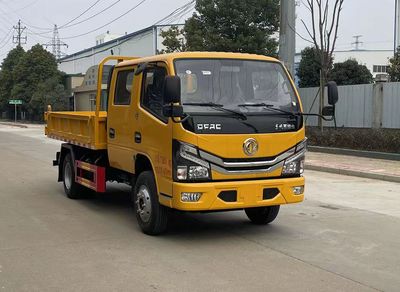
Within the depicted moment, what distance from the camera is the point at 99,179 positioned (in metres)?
9.10

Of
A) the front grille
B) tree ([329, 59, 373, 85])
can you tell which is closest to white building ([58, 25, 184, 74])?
tree ([329, 59, 373, 85])

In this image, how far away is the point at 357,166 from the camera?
1530 centimetres

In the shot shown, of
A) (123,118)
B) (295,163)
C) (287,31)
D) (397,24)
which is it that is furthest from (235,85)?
(397,24)

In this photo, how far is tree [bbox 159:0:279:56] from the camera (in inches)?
1038

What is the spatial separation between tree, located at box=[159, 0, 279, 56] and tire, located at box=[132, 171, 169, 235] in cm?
1924

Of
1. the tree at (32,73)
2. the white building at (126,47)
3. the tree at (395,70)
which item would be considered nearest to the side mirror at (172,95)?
the tree at (395,70)

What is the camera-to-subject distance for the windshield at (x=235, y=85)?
707cm

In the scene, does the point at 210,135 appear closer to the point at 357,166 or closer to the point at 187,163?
the point at 187,163

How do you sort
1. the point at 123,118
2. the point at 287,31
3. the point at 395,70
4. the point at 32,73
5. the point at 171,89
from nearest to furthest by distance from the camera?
1. the point at 171,89
2. the point at 123,118
3. the point at 287,31
4. the point at 395,70
5. the point at 32,73

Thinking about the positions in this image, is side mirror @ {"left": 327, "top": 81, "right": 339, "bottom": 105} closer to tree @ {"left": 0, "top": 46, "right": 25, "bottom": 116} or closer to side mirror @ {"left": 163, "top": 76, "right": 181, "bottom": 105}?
side mirror @ {"left": 163, "top": 76, "right": 181, "bottom": 105}

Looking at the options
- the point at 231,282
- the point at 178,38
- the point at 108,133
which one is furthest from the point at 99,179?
the point at 178,38

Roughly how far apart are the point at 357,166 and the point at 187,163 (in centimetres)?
974

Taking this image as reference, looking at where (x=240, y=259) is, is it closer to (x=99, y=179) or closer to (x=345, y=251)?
(x=345, y=251)

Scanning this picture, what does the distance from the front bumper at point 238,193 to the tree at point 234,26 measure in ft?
64.0
